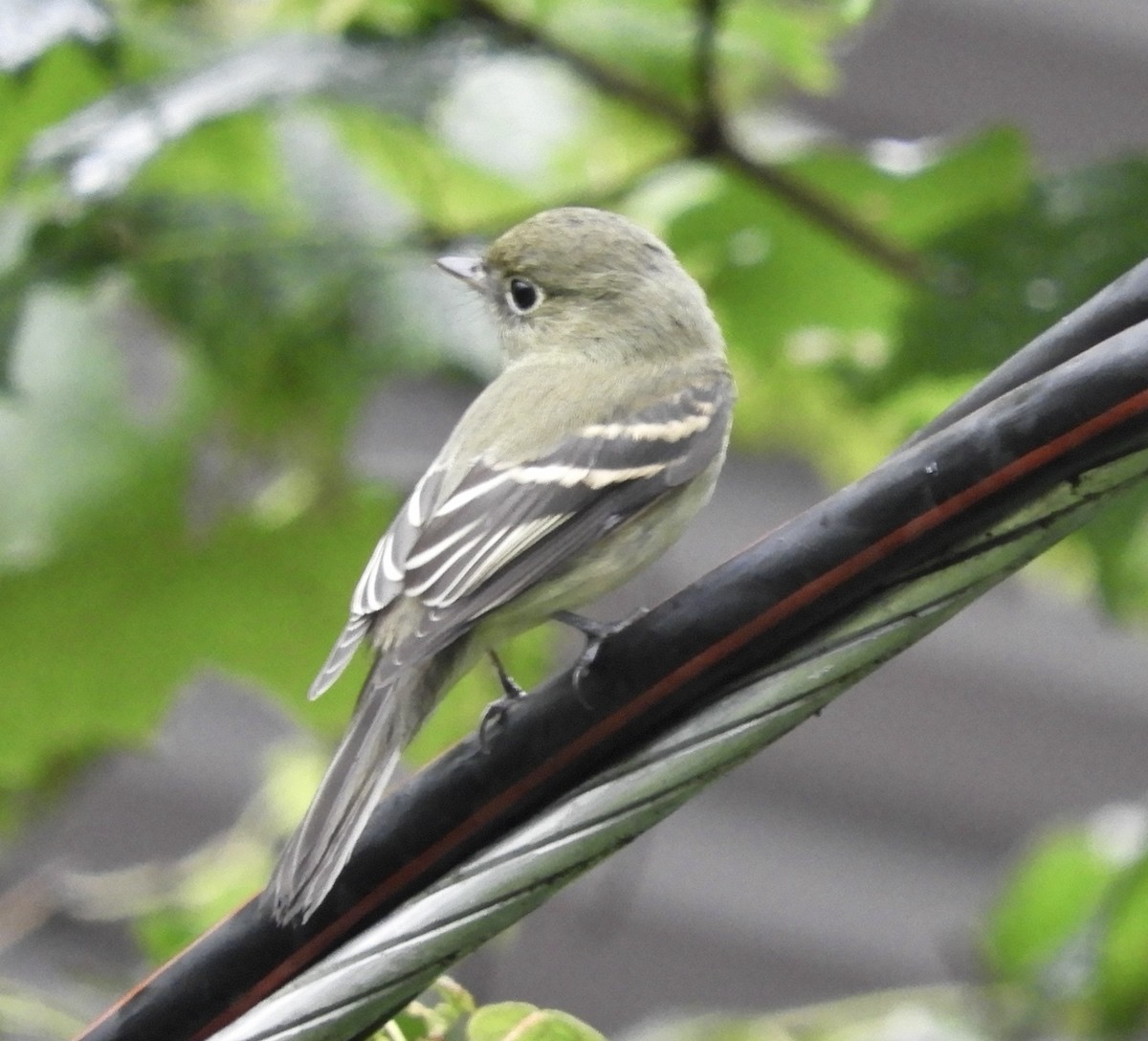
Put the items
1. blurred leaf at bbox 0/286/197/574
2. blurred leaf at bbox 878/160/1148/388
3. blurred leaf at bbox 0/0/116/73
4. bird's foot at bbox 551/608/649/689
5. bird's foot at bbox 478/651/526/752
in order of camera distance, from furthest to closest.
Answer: blurred leaf at bbox 0/286/197/574, blurred leaf at bbox 878/160/1148/388, blurred leaf at bbox 0/0/116/73, bird's foot at bbox 551/608/649/689, bird's foot at bbox 478/651/526/752

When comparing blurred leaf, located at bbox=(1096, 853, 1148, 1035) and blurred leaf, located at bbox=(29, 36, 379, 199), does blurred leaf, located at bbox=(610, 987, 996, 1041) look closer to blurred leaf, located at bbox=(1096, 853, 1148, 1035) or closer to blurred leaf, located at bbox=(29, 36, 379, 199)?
blurred leaf, located at bbox=(1096, 853, 1148, 1035)

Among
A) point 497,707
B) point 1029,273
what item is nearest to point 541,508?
point 497,707

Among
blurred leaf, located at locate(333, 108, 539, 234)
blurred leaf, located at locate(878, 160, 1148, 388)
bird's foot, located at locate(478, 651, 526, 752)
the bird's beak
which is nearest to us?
bird's foot, located at locate(478, 651, 526, 752)

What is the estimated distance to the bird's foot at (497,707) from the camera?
1747 millimetres

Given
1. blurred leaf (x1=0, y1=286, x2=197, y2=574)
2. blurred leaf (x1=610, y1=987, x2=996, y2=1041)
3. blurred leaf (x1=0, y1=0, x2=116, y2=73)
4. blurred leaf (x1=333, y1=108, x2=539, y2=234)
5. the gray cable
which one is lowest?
the gray cable

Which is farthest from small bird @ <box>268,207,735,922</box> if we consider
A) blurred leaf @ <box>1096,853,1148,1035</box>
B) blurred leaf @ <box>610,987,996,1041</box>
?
blurred leaf @ <box>1096,853,1148,1035</box>

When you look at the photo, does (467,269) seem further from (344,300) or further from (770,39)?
(770,39)

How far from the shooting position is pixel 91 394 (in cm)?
305

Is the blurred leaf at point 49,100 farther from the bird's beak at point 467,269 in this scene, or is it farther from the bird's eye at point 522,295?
the bird's eye at point 522,295

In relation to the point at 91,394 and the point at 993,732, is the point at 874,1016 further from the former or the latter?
the point at 993,732

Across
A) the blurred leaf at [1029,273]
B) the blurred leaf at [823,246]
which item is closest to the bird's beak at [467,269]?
the blurred leaf at [823,246]

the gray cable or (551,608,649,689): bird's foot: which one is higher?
(551,608,649,689): bird's foot

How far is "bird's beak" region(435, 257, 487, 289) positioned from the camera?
3047 mm

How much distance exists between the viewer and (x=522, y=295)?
11.1 feet
